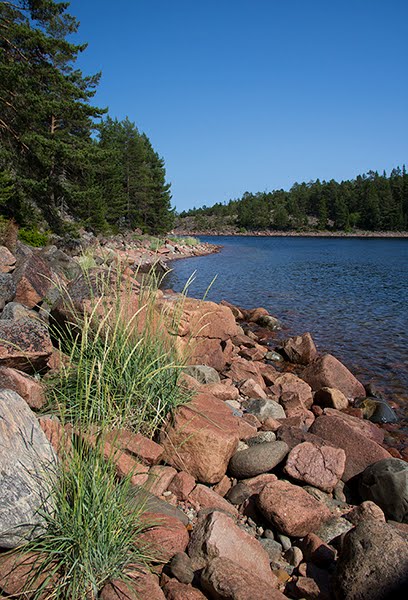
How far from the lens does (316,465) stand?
15.5ft

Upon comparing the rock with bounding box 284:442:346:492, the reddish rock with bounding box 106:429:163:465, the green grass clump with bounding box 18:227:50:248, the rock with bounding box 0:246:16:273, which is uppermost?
the green grass clump with bounding box 18:227:50:248

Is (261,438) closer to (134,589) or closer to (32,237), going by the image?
(134,589)

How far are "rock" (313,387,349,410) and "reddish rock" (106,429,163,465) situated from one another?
5.10m

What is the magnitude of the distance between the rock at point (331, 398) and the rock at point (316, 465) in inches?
135

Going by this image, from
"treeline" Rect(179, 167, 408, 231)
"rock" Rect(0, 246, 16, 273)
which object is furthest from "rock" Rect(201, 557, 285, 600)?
"treeline" Rect(179, 167, 408, 231)

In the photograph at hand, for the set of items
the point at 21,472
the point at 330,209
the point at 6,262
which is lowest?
the point at 21,472

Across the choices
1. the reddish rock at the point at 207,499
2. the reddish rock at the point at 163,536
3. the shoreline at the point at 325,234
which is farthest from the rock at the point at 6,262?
the shoreline at the point at 325,234

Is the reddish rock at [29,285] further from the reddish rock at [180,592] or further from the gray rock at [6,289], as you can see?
the reddish rock at [180,592]

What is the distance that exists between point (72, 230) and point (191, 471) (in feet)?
68.3

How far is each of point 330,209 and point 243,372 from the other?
117m

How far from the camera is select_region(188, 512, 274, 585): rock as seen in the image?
3105mm

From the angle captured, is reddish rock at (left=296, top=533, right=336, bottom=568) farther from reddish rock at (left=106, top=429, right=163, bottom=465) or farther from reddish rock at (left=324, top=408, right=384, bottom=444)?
reddish rock at (left=324, top=408, right=384, bottom=444)

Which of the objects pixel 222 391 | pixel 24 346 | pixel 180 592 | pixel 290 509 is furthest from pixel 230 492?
pixel 24 346

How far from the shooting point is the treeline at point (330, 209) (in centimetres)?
10375
